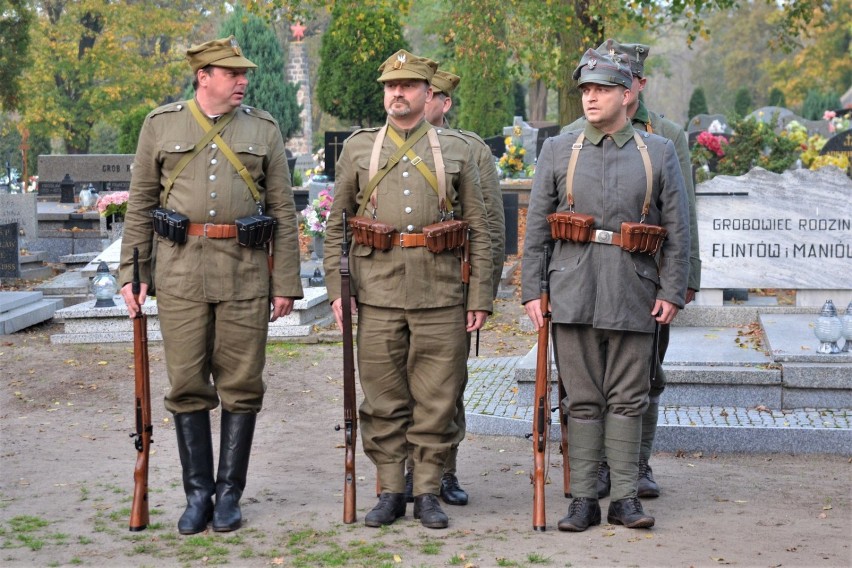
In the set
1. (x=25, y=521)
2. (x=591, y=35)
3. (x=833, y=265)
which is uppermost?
(x=591, y=35)

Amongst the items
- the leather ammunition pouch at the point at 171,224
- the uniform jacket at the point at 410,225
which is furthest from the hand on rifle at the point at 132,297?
the uniform jacket at the point at 410,225

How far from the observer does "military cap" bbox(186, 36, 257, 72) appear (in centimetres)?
576

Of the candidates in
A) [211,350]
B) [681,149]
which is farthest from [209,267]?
[681,149]

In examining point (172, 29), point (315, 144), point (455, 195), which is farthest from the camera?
point (315, 144)

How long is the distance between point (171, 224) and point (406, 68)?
1.26 m

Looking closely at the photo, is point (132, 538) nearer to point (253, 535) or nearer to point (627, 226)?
point (253, 535)

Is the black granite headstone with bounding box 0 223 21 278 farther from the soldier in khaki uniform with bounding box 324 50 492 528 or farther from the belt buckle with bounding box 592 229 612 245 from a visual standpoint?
the belt buckle with bounding box 592 229 612 245

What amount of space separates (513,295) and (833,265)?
5.00m

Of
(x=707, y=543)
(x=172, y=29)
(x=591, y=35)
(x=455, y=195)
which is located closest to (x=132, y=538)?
(x=455, y=195)

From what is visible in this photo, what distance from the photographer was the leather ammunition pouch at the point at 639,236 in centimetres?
561

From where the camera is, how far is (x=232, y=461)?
19.2 feet

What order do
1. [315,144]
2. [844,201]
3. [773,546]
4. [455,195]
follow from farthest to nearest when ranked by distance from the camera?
[315,144]
[844,201]
[455,195]
[773,546]

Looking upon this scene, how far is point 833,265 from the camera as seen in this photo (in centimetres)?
988

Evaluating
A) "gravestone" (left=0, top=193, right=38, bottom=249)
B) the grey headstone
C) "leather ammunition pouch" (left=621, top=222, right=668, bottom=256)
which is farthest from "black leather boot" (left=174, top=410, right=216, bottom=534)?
"gravestone" (left=0, top=193, right=38, bottom=249)
